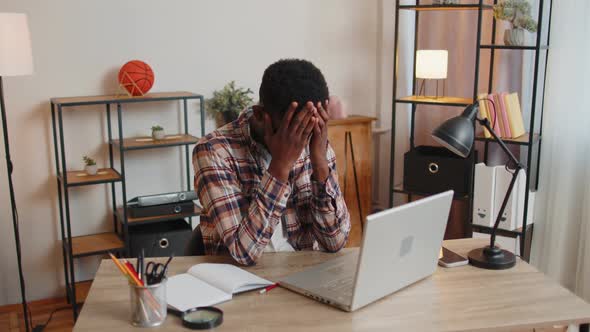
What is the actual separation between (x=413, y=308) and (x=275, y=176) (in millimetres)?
538

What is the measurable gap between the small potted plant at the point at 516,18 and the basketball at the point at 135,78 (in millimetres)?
1829

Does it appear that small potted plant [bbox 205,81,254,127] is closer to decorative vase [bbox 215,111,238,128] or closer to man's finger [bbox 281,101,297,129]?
A: decorative vase [bbox 215,111,238,128]

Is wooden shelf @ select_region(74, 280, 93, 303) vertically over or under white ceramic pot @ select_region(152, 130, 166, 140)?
under

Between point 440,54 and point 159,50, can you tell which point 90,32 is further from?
point 440,54

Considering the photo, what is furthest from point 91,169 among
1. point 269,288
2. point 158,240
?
point 269,288

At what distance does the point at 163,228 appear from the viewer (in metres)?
3.30

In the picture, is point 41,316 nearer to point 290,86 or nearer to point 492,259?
point 290,86

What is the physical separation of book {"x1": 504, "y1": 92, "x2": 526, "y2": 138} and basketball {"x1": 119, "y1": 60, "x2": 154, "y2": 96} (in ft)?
6.04

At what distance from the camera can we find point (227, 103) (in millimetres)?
3469

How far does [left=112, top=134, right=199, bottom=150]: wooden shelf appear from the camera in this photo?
3.13 metres

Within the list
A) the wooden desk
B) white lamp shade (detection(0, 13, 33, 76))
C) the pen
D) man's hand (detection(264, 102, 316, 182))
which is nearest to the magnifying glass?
the wooden desk

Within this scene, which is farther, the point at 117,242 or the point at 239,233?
the point at 117,242

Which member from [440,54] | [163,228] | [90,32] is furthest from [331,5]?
[163,228]

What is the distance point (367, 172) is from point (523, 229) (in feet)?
3.25
